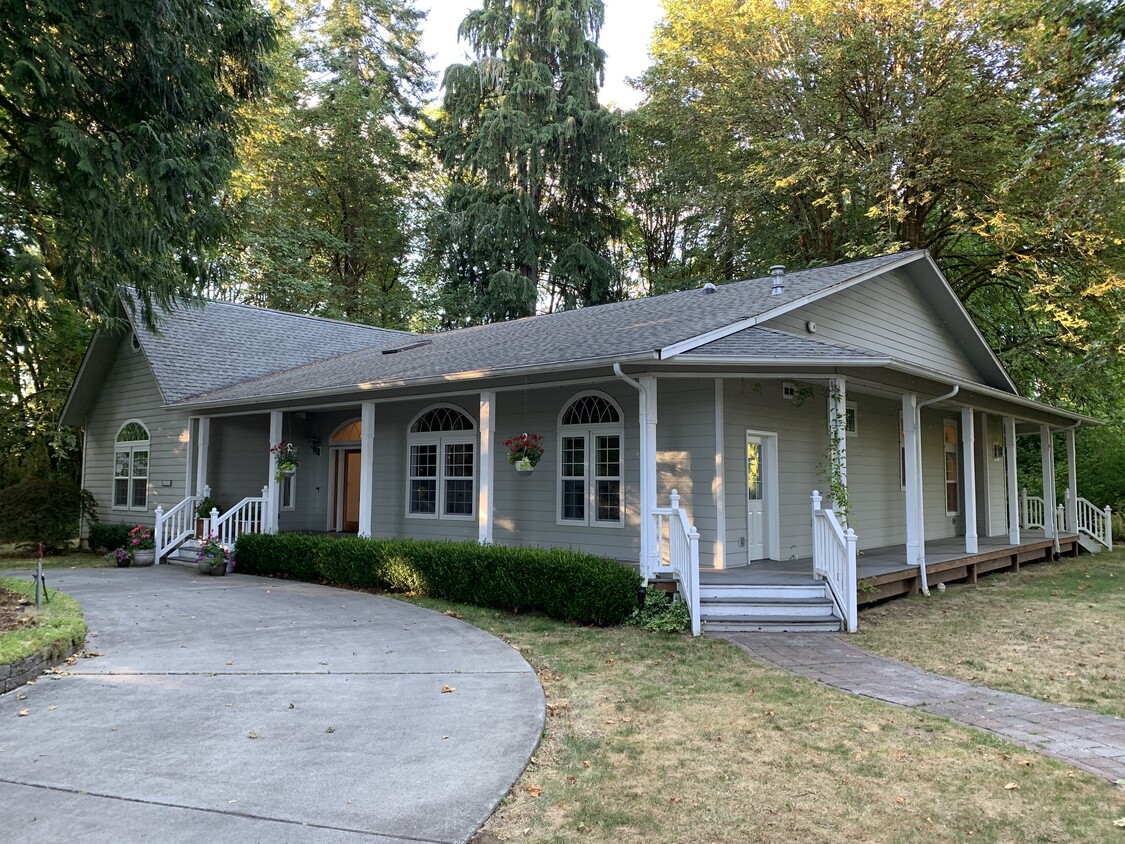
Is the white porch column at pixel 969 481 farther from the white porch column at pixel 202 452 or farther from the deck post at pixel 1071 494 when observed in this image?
the white porch column at pixel 202 452

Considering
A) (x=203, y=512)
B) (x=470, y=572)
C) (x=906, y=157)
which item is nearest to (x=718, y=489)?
(x=470, y=572)

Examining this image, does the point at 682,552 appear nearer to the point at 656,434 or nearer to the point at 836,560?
the point at 836,560

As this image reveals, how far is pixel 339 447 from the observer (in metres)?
16.1

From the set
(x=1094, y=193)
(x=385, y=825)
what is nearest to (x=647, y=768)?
(x=385, y=825)

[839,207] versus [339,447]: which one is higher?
[839,207]

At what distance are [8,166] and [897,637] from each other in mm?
11702

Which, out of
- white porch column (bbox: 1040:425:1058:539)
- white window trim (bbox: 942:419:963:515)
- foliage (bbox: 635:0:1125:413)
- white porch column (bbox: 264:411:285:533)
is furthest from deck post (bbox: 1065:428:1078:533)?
white porch column (bbox: 264:411:285:533)

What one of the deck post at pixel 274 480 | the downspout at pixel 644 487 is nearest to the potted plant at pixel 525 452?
the downspout at pixel 644 487

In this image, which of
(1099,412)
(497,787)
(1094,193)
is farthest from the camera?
(1099,412)

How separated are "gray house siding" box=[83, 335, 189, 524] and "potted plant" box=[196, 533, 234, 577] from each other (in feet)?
10.4

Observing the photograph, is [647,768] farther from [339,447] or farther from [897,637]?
[339,447]

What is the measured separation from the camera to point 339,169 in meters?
30.4

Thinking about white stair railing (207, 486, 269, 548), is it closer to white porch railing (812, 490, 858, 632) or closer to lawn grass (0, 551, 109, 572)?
lawn grass (0, 551, 109, 572)

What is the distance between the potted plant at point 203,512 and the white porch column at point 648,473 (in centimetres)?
908
